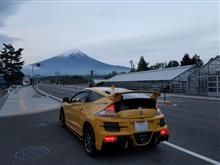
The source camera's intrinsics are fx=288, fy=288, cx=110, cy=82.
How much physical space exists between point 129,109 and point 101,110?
622 mm

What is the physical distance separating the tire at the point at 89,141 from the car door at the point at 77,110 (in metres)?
0.71

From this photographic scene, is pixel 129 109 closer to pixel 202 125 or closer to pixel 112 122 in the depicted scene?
pixel 112 122

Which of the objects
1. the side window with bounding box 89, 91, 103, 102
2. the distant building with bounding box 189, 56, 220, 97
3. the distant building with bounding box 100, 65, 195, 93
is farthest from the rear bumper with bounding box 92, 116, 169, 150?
the distant building with bounding box 100, 65, 195, 93

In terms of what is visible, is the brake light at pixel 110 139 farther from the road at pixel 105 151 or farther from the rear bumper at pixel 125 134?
the road at pixel 105 151

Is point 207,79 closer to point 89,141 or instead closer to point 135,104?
point 135,104

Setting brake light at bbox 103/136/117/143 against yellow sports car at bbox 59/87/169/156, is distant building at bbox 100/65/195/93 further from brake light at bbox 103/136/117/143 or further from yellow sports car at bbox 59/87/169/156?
brake light at bbox 103/136/117/143

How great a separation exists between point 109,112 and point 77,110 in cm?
180

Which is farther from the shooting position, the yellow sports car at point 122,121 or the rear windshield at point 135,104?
the rear windshield at point 135,104

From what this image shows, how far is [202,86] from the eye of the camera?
3531cm

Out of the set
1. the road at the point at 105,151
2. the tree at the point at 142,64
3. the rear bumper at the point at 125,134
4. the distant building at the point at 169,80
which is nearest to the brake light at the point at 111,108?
the rear bumper at the point at 125,134

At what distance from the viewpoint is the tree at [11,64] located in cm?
8331

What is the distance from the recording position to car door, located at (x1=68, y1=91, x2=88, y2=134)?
760cm

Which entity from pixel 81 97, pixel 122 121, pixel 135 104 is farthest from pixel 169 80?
pixel 122 121

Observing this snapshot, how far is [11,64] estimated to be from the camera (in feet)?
278
